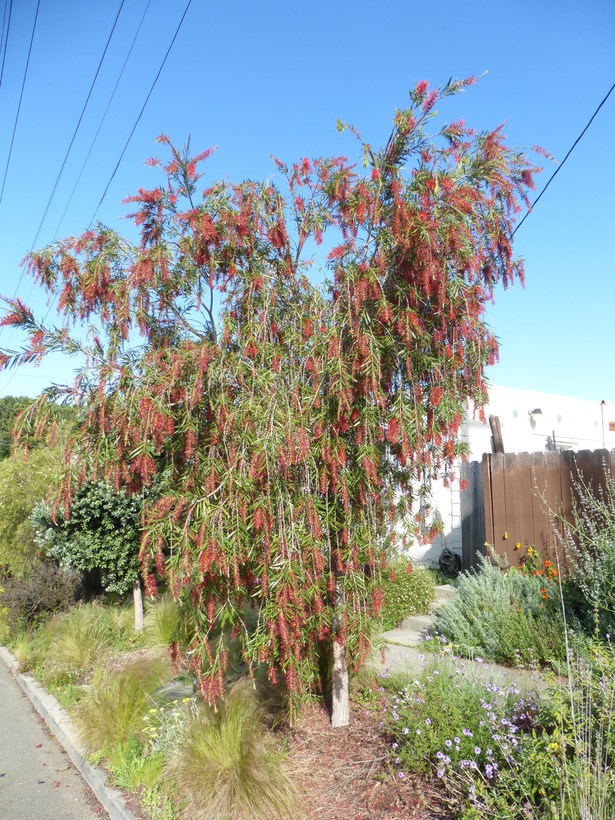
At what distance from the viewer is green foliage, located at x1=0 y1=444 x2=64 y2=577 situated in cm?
1124

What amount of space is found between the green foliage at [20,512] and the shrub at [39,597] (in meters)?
1.89

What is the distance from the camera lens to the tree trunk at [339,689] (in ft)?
15.0

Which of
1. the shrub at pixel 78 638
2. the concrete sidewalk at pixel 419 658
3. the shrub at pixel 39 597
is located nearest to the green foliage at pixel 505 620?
the concrete sidewalk at pixel 419 658

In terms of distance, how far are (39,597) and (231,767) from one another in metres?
6.11

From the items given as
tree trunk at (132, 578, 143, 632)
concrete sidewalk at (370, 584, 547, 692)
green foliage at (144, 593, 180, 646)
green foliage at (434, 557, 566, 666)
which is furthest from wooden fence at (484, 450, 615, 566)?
tree trunk at (132, 578, 143, 632)

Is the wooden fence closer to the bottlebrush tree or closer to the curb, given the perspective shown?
the bottlebrush tree

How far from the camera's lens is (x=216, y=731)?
13.7ft

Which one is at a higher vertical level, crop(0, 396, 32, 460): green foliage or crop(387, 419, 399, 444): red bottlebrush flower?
crop(0, 396, 32, 460): green foliage

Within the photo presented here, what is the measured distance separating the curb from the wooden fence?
5.31m

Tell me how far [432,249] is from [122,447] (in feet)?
7.14

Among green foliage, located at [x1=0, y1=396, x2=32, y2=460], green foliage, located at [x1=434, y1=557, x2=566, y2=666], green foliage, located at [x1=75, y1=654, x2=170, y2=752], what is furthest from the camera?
green foliage, located at [x1=0, y1=396, x2=32, y2=460]

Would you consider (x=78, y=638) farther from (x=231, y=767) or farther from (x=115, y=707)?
(x=231, y=767)

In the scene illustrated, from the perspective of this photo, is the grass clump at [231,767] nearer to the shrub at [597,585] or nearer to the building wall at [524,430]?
the shrub at [597,585]

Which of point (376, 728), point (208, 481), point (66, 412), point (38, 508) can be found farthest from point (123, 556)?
point (208, 481)
